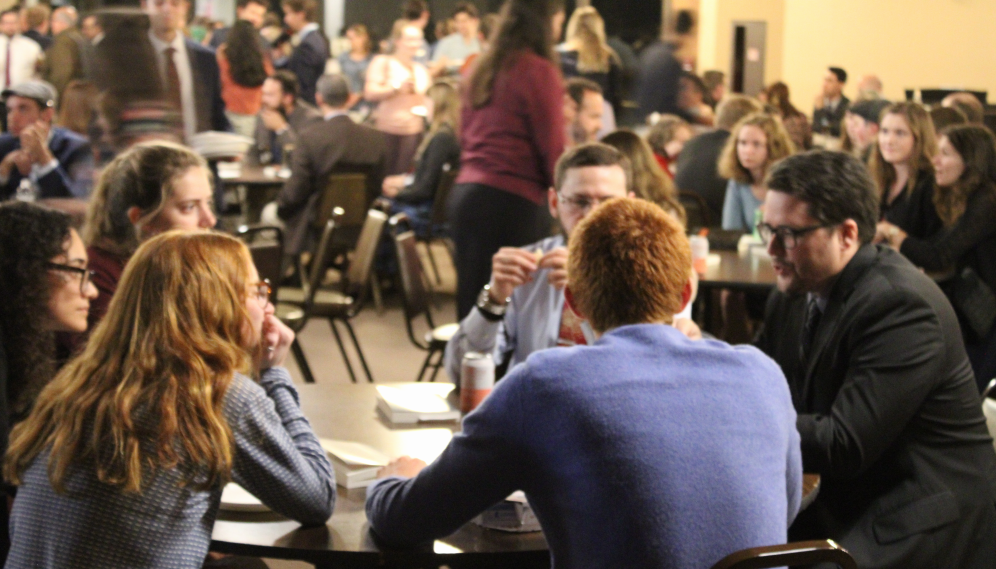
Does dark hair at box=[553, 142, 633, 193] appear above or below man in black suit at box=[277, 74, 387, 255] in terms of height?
above

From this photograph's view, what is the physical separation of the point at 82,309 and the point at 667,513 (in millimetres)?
1549

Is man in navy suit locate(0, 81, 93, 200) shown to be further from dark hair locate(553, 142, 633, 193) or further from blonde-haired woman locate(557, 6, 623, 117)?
blonde-haired woman locate(557, 6, 623, 117)

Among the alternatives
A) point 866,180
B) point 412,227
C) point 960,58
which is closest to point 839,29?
point 960,58

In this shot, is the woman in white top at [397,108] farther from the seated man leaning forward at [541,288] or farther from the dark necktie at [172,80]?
the seated man leaning forward at [541,288]

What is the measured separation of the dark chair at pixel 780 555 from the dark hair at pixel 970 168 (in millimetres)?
3438

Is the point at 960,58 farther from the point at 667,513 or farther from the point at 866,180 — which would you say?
the point at 667,513

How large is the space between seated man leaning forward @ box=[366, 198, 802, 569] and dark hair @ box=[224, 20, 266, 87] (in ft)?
22.2

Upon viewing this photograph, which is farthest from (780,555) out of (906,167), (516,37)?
(906,167)

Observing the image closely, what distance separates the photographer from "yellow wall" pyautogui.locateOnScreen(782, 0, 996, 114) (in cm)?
1218

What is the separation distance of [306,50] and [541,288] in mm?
7169

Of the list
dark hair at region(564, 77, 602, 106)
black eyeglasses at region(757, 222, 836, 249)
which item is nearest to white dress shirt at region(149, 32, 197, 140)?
dark hair at region(564, 77, 602, 106)

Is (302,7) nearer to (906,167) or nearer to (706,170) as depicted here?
(706,170)

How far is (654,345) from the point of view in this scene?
1420 millimetres

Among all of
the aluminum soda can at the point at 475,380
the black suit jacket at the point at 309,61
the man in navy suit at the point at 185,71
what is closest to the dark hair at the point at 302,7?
the black suit jacket at the point at 309,61
